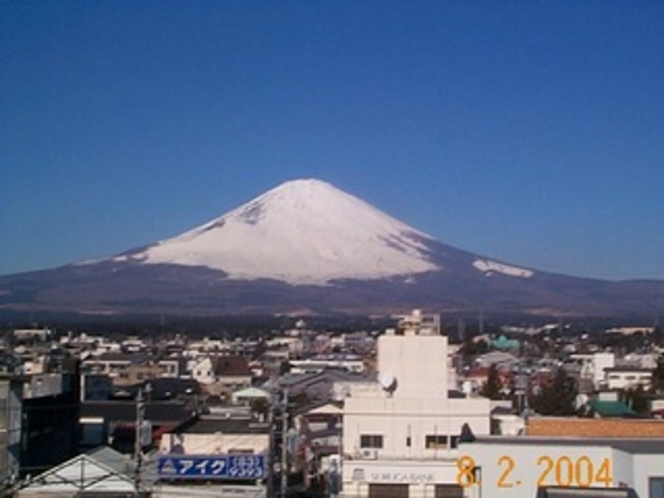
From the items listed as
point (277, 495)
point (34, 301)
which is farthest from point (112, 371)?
point (34, 301)

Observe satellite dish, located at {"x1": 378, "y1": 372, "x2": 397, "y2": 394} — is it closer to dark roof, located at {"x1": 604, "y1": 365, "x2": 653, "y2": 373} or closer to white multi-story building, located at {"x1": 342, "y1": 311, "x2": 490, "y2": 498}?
white multi-story building, located at {"x1": 342, "y1": 311, "x2": 490, "y2": 498}

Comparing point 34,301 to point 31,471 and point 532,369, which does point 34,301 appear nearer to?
point 532,369

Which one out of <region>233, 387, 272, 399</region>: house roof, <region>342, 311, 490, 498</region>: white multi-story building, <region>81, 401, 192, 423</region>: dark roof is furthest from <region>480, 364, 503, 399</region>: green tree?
<region>342, 311, 490, 498</region>: white multi-story building

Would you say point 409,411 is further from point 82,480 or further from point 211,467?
point 82,480

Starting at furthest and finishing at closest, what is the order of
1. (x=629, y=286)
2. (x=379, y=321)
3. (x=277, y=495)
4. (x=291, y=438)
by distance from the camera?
(x=629, y=286) → (x=379, y=321) → (x=291, y=438) → (x=277, y=495)

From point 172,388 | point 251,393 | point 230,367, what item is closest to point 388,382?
point 251,393

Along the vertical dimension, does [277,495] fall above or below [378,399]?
below
